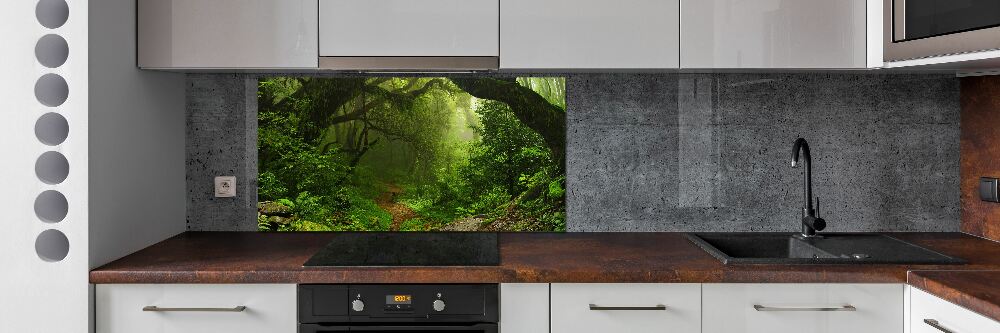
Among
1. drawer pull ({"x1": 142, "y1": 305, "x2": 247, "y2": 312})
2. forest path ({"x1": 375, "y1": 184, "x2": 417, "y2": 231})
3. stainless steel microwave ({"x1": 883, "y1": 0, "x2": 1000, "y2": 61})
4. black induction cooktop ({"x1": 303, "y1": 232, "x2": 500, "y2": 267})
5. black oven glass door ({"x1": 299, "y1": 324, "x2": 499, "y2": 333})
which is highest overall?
stainless steel microwave ({"x1": 883, "y1": 0, "x2": 1000, "y2": 61})

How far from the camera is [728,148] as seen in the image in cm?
266

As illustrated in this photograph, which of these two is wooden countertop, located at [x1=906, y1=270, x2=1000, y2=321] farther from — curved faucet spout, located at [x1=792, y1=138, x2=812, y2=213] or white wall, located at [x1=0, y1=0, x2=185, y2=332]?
white wall, located at [x1=0, y1=0, x2=185, y2=332]

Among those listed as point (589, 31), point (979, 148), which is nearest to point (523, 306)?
point (589, 31)

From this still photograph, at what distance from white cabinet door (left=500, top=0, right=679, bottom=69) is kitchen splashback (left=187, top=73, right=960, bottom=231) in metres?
0.40

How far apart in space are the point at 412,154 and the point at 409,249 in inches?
20.2

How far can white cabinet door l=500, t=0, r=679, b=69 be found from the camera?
2.26 metres

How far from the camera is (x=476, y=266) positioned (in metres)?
1.98

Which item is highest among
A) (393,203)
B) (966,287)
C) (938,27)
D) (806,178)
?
(938,27)

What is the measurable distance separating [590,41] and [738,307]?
874 millimetres

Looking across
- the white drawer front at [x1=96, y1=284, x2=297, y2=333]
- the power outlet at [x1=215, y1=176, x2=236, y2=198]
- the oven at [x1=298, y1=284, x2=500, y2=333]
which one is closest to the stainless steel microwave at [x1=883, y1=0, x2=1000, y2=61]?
the oven at [x1=298, y1=284, x2=500, y2=333]

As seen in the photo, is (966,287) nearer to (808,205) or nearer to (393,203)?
(808,205)
